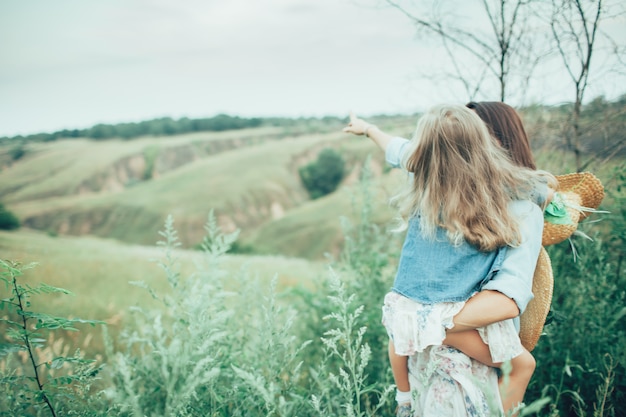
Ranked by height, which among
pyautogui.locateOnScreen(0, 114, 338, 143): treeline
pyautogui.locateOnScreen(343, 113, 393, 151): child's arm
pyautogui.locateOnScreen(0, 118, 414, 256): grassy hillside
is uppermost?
pyautogui.locateOnScreen(0, 114, 338, 143): treeline

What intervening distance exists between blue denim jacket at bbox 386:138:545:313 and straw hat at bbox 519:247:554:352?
19cm

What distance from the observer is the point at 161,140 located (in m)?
107

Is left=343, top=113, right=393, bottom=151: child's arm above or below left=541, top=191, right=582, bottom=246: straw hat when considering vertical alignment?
above

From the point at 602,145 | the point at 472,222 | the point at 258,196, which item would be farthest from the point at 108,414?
the point at 258,196

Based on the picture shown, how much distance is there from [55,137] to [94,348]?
120283 millimetres

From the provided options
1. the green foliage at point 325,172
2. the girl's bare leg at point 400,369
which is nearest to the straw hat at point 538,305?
the girl's bare leg at point 400,369

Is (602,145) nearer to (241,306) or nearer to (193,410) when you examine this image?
(241,306)

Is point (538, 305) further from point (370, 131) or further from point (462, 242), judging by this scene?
point (370, 131)

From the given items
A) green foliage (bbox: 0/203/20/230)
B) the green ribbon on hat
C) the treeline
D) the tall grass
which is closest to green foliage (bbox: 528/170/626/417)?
the tall grass

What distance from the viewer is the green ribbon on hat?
2.15 m

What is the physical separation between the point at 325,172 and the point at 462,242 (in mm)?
79093

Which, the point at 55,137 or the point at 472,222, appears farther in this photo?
the point at 55,137

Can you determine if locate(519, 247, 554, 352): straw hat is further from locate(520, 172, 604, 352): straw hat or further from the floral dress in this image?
the floral dress

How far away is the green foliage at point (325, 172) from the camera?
80.3 metres
